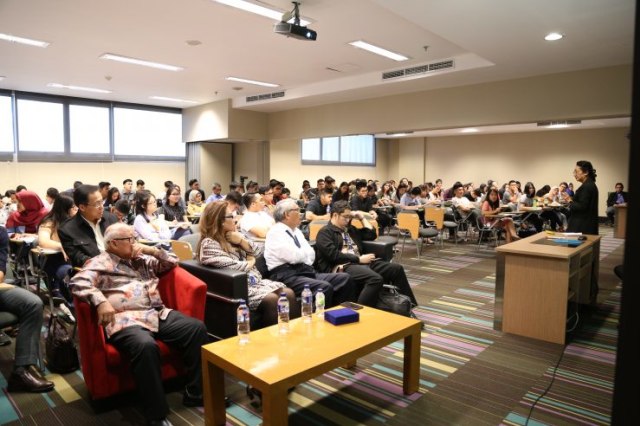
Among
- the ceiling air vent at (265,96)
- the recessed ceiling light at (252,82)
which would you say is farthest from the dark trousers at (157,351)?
the ceiling air vent at (265,96)

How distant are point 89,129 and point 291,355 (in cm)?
1092

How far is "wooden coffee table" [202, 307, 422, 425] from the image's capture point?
2146mm

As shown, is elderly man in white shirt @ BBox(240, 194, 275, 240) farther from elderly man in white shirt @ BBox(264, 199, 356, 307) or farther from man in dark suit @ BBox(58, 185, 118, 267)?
man in dark suit @ BBox(58, 185, 118, 267)

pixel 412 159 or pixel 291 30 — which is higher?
pixel 291 30

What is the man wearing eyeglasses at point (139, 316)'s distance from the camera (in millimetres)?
2564

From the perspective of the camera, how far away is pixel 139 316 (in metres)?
2.87

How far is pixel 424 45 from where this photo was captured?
664cm

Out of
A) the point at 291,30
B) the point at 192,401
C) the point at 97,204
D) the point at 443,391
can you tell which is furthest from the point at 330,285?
the point at 291,30

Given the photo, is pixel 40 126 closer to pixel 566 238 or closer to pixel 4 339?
pixel 4 339

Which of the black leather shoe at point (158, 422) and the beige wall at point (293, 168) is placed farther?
the beige wall at point (293, 168)

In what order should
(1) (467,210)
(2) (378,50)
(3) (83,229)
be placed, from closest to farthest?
(3) (83,229) → (2) (378,50) → (1) (467,210)

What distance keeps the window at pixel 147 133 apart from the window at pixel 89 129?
0.87 feet

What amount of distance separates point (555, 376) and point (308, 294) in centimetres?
195

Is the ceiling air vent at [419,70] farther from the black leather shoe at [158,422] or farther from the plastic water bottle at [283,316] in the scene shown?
the black leather shoe at [158,422]
